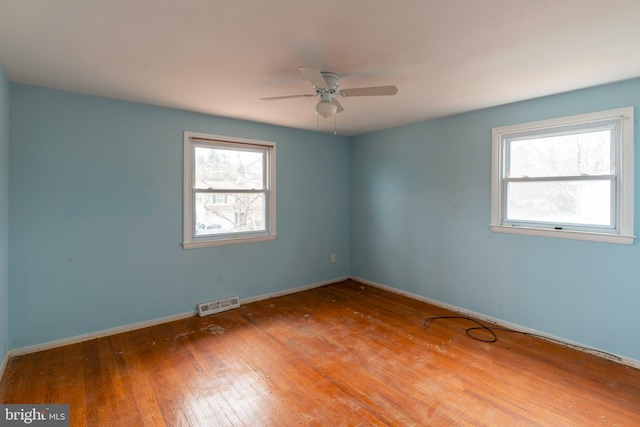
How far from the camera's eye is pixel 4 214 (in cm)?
253

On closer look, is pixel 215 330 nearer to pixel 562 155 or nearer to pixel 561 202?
pixel 561 202

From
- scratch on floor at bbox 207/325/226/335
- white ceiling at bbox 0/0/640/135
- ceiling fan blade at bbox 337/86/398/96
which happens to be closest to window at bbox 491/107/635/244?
white ceiling at bbox 0/0/640/135

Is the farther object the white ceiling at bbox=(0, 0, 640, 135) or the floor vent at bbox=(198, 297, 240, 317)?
the floor vent at bbox=(198, 297, 240, 317)

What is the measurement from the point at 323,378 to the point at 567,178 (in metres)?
2.91

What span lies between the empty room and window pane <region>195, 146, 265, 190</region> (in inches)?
1.2

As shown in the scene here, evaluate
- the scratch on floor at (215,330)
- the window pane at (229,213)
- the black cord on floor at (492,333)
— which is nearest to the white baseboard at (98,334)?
the scratch on floor at (215,330)

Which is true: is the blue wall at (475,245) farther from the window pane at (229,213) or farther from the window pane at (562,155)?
the window pane at (229,213)

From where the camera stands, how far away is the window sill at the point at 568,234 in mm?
2623

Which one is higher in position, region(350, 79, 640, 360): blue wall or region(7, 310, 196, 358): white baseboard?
region(350, 79, 640, 360): blue wall

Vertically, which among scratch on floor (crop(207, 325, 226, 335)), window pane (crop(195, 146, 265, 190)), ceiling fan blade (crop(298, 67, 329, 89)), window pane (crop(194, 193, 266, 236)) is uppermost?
ceiling fan blade (crop(298, 67, 329, 89))

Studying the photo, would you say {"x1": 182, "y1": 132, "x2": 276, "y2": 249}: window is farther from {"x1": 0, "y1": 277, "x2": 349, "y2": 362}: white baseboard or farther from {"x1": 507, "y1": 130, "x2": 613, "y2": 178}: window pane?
{"x1": 507, "y1": 130, "x2": 613, "y2": 178}: window pane

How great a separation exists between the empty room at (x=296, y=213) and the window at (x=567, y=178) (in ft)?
0.06

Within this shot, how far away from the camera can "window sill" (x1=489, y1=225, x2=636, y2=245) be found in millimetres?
2623

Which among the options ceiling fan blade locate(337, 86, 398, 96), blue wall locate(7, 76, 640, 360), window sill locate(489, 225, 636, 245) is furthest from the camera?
blue wall locate(7, 76, 640, 360)
